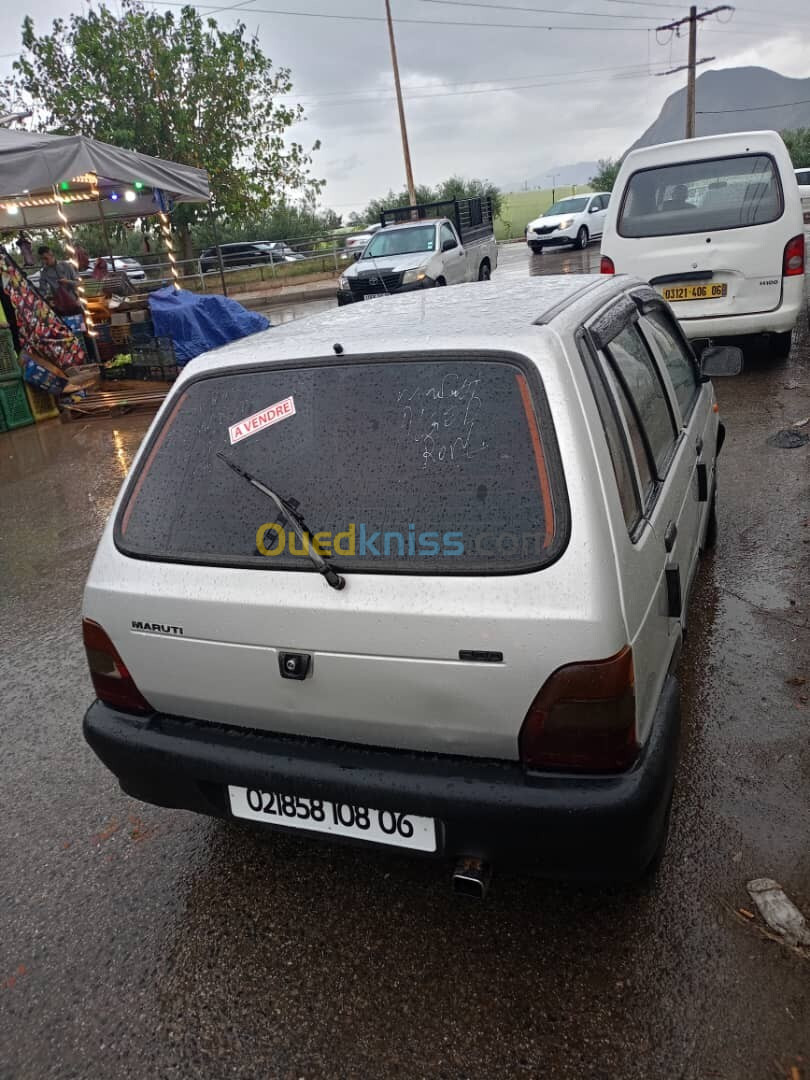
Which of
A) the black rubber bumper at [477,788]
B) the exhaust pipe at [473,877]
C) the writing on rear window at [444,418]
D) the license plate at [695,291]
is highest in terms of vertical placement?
the writing on rear window at [444,418]

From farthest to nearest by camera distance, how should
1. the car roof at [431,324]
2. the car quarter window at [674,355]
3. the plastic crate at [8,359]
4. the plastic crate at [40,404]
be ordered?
the plastic crate at [40,404] → the plastic crate at [8,359] → the car quarter window at [674,355] → the car roof at [431,324]

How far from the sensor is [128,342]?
1168 cm

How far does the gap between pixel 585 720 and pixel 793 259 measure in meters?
6.63

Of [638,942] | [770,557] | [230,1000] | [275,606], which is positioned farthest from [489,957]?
[770,557]

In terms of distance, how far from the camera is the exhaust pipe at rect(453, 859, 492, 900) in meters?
1.98

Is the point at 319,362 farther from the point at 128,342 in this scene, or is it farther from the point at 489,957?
the point at 128,342

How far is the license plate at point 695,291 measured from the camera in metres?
7.21

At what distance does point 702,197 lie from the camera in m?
7.42

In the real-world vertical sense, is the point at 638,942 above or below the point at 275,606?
below

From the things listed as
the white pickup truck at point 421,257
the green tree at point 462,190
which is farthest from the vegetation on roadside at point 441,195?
the white pickup truck at point 421,257

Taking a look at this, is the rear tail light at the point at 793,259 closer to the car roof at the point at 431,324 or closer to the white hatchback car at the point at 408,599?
the car roof at the point at 431,324

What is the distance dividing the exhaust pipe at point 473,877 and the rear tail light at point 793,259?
6.69m

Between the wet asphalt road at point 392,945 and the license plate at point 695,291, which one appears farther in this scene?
the license plate at point 695,291

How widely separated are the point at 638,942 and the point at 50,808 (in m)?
2.13
